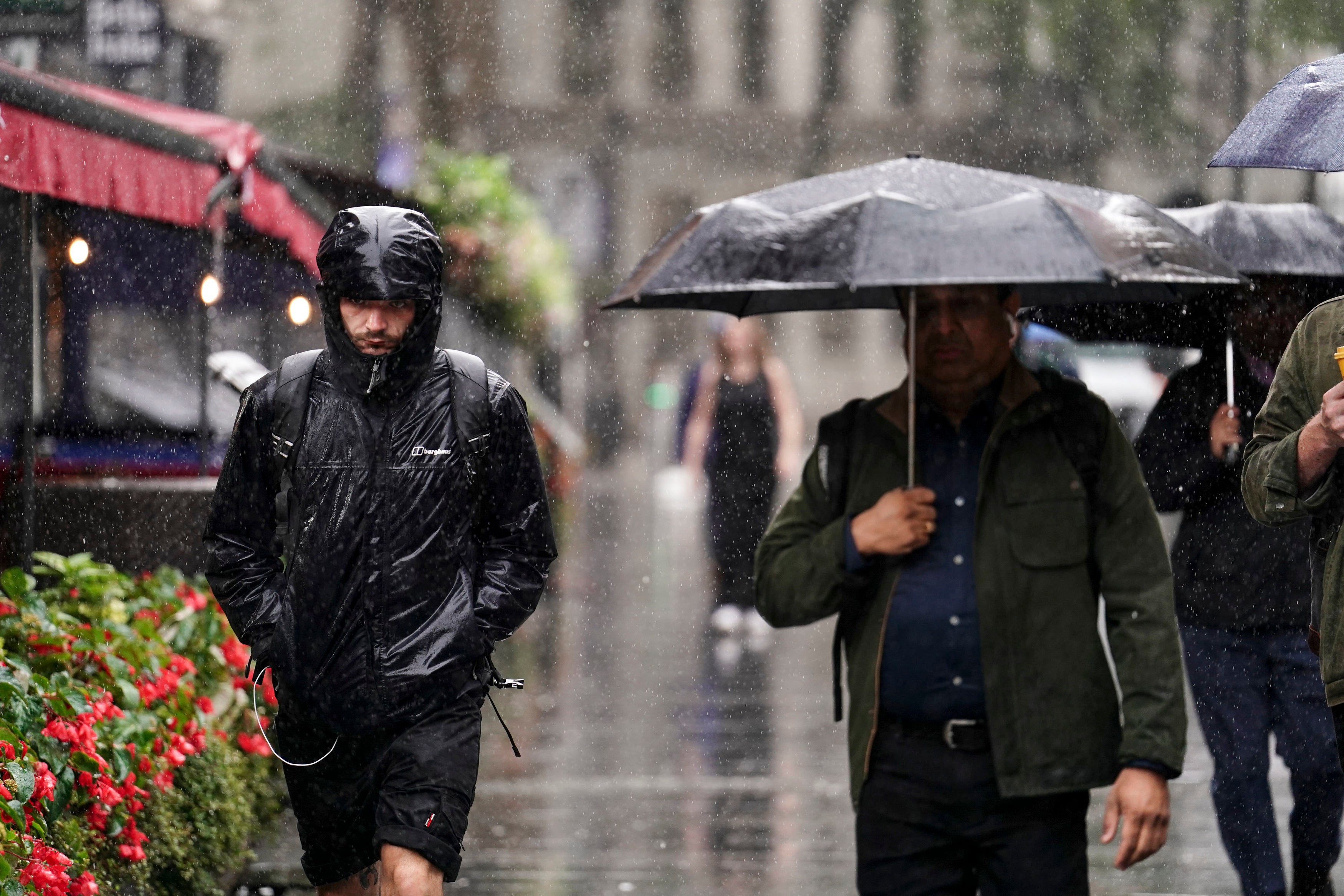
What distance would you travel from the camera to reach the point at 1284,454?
4.09 meters

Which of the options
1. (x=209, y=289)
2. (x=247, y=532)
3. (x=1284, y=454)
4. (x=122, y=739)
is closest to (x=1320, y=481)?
(x=1284, y=454)

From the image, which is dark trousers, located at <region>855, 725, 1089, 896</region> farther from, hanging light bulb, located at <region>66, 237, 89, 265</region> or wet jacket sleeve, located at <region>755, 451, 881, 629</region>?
hanging light bulb, located at <region>66, 237, 89, 265</region>

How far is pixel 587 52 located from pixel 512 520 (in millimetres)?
60711

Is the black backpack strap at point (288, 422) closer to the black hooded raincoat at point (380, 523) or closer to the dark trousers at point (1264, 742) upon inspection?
the black hooded raincoat at point (380, 523)

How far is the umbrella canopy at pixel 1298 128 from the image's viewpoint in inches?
166

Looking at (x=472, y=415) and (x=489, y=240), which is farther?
(x=489, y=240)

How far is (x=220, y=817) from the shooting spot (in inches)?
253

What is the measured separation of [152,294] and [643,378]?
50.8 metres

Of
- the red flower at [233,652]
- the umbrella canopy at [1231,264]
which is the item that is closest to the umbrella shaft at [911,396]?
the umbrella canopy at [1231,264]

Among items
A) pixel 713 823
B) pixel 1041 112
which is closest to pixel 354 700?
pixel 713 823

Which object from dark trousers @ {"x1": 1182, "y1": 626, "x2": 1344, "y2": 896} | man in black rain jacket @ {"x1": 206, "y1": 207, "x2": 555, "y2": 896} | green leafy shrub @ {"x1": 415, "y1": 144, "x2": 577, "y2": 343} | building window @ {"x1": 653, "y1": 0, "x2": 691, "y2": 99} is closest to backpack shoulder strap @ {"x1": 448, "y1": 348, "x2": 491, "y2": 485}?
man in black rain jacket @ {"x1": 206, "y1": 207, "x2": 555, "y2": 896}

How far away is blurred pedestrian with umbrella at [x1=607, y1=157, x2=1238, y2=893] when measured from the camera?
3.80 m

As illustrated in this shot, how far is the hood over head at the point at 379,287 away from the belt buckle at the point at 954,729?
134 centimetres

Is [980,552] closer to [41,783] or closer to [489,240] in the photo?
[41,783]
